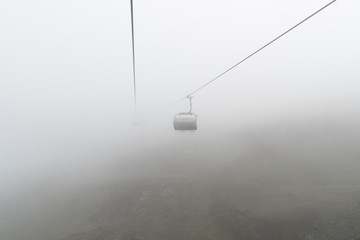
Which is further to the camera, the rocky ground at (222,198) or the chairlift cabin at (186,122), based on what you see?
the chairlift cabin at (186,122)

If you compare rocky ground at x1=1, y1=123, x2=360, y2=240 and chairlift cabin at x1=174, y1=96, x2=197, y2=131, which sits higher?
chairlift cabin at x1=174, y1=96, x2=197, y2=131

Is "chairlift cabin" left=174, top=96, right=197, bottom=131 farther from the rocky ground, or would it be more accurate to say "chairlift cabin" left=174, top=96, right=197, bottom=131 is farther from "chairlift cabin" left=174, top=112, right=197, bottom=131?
the rocky ground

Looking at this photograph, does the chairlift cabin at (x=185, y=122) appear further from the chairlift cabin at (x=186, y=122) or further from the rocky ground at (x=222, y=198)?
the rocky ground at (x=222, y=198)

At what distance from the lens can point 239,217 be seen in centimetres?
2891

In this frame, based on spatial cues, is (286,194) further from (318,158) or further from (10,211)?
(10,211)

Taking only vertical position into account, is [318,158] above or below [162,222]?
above

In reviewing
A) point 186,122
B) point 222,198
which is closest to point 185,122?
point 186,122

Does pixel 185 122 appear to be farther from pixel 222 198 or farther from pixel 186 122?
pixel 222 198

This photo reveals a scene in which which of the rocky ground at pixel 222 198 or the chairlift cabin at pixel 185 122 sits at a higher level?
the chairlift cabin at pixel 185 122

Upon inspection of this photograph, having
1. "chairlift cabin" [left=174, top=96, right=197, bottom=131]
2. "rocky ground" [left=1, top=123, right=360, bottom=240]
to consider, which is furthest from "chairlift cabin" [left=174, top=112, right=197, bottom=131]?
"rocky ground" [left=1, top=123, right=360, bottom=240]

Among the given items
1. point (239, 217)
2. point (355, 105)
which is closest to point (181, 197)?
point (239, 217)

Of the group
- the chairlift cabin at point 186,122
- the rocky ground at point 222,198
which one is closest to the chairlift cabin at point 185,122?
the chairlift cabin at point 186,122

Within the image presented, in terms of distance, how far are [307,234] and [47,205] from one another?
3541cm

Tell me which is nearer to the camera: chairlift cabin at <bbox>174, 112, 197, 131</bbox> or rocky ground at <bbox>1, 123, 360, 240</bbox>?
rocky ground at <bbox>1, 123, 360, 240</bbox>
